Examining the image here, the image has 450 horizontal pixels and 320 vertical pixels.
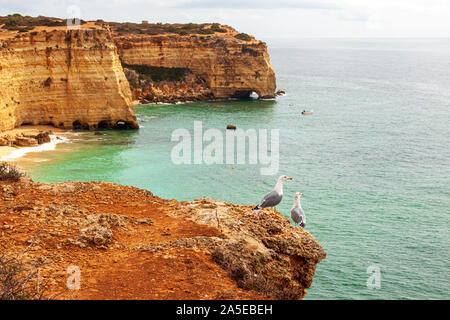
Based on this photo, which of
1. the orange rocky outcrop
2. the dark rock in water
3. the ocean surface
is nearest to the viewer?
the orange rocky outcrop

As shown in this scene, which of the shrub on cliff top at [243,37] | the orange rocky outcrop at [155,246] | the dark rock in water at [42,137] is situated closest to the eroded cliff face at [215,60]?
the shrub on cliff top at [243,37]

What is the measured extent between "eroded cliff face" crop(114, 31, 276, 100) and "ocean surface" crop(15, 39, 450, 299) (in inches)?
381

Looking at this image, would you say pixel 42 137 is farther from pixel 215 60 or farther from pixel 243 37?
pixel 243 37

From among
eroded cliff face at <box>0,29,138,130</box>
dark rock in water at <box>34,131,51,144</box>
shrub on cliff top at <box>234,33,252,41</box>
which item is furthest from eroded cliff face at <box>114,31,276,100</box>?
dark rock in water at <box>34,131,51,144</box>

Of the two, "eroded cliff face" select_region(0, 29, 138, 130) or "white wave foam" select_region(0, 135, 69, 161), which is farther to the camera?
"eroded cliff face" select_region(0, 29, 138, 130)

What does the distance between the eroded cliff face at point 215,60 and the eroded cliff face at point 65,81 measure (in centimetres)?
3200

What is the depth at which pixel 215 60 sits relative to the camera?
83625mm

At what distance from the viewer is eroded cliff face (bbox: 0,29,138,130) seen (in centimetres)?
4600

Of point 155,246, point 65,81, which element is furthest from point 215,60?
point 155,246

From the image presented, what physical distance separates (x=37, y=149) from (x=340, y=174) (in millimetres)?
27945

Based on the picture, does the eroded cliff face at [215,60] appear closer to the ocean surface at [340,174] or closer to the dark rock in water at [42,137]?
the ocean surface at [340,174]

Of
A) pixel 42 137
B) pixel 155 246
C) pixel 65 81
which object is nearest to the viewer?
A: pixel 155 246

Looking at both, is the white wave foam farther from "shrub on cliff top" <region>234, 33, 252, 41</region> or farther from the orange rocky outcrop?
"shrub on cliff top" <region>234, 33, 252, 41</region>
